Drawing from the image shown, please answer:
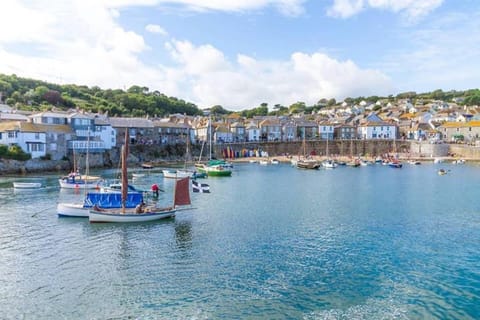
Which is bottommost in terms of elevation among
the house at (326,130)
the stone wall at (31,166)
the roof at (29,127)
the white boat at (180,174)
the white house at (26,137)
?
the white boat at (180,174)

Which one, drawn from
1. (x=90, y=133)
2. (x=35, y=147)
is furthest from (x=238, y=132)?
(x=35, y=147)

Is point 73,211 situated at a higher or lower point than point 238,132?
lower

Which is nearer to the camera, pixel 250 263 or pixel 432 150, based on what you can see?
pixel 250 263

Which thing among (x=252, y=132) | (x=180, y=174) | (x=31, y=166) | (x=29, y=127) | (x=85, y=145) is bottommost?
(x=180, y=174)

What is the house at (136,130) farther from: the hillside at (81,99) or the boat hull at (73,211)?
the boat hull at (73,211)

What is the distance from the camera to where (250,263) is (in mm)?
24922

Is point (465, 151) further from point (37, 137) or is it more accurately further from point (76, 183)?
point (37, 137)

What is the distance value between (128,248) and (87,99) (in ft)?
511

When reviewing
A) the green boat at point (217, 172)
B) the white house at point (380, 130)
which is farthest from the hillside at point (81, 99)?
the white house at point (380, 130)

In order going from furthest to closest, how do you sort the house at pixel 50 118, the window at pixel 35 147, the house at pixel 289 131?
the house at pixel 289 131 → the house at pixel 50 118 → the window at pixel 35 147

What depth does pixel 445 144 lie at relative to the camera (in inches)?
4724

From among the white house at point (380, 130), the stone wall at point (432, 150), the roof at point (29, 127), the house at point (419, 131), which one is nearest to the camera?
the roof at point (29, 127)

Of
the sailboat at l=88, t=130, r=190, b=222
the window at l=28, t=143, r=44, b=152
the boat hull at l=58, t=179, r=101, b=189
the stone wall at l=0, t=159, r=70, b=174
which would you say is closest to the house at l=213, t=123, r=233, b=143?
the stone wall at l=0, t=159, r=70, b=174

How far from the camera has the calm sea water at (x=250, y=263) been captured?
19.0 m
